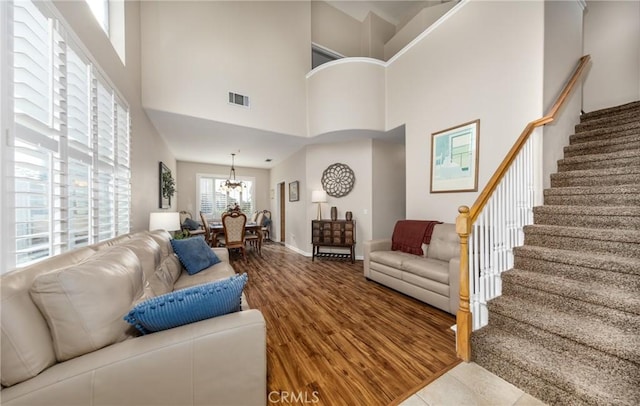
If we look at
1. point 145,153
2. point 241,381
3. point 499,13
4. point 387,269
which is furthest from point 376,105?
point 241,381

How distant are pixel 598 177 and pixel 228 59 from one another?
16.5ft

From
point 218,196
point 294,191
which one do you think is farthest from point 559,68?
point 218,196

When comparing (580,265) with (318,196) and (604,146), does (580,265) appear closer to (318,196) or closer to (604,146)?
(604,146)

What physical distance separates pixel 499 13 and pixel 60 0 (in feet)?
13.5

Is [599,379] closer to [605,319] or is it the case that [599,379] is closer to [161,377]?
[605,319]

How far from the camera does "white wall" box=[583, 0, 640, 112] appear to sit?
329 centimetres

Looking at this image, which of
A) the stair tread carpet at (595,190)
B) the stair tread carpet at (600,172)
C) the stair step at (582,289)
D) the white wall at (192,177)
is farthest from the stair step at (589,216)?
the white wall at (192,177)

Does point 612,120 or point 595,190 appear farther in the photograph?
point 612,120

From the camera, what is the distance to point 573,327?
1.47 meters

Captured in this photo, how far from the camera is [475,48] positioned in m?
3.01

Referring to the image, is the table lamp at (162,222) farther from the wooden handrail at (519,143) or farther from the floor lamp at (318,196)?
the wooden handrail at (519,143)

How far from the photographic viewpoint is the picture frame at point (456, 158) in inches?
118

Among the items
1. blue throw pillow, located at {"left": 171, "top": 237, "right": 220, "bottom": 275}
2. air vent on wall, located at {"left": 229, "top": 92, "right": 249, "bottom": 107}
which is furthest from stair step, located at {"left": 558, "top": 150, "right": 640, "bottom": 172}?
air vent on wall, located at {"left": 229, "top": 92, "right": 249, "bottom": 107}

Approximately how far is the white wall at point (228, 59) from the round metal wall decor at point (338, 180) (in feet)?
3.57
